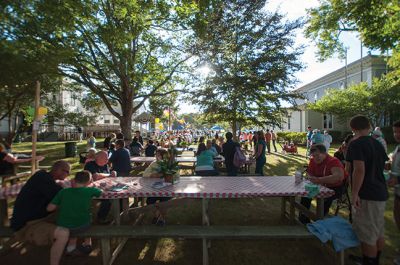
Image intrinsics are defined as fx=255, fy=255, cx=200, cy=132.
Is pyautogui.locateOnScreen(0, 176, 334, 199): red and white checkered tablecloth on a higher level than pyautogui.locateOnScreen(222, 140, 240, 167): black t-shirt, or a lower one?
lower

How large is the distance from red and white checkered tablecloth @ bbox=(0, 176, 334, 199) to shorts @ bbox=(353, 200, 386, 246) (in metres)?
0.77

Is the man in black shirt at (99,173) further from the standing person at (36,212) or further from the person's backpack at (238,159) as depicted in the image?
the person's backpack at (238,159)

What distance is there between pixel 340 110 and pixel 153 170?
22.3 meters

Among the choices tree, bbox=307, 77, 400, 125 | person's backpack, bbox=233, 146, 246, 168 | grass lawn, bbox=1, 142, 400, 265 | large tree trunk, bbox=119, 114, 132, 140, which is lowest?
grass lawn, bbox=1, 142, 400, 265

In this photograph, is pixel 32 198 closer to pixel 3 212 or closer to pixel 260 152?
pixel 3 212

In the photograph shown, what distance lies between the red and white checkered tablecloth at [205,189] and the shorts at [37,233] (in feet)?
2.53

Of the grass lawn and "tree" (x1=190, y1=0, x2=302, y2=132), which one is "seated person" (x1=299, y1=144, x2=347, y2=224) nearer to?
the grass lawn

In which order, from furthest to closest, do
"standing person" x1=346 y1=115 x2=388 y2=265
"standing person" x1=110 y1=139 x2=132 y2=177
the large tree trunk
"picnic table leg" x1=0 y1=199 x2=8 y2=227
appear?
the large tree trunk
"standing person" x1=110 y1=139 x2=132 y2=177
"picnic table leg" x1=0 y1=199 x2=8 y2=227
"standing person" x1=346 y1=115 x2=388 y2=265

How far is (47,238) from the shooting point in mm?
3326

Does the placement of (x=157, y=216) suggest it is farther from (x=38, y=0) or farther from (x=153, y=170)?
(x=38, y=0)

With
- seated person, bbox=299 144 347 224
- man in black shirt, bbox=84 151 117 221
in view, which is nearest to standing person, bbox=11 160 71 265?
man in black shirt, bbox=84 151 117 221

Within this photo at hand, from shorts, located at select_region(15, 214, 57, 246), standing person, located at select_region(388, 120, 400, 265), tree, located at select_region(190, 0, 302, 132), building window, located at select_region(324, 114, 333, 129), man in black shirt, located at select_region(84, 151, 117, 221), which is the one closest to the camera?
shorts, located at select_region(15, 214, 57, 246)

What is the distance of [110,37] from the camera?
9.78m

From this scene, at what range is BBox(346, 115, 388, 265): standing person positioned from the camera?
9.94 ft
